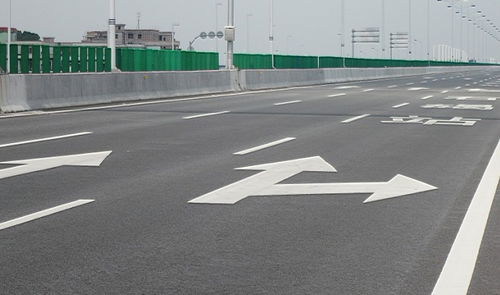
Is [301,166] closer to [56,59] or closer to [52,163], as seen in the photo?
[52,163]

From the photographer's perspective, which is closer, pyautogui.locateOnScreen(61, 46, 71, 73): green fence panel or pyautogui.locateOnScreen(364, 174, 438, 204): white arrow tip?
pyautogui.locateOnScreen(364, 174, 438, 204): white arrow tip

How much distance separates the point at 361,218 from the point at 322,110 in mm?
14126

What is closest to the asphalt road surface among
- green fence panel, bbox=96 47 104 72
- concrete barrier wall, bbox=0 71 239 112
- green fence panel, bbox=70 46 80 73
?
concrete barrier wall, bbox=0 71 239 112

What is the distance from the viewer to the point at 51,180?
28.0 feet

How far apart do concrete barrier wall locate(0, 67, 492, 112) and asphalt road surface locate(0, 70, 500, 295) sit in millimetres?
4514

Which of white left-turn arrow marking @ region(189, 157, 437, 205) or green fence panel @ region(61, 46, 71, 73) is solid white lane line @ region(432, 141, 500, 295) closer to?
white left-turn arrow marking @ region(189, 157, 437, 205)

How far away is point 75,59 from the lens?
77.1 ft

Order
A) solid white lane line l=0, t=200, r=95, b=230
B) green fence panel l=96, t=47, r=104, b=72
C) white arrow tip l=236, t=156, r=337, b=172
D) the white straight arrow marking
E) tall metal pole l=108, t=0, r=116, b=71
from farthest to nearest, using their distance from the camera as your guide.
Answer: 1. green fence panel l=96, t=47, r=104, b=72
2. tall metal pole l=108, t=0, r=116, b=71
3. white arrow tip l=236, t=156, r=337, b=172
4. the white straight arrow marking
5. solid white lane line l=0, t=200, r=95, b=230

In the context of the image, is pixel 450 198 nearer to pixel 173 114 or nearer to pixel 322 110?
pixel 173 114

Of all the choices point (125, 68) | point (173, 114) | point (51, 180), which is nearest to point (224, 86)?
point (125, 68)

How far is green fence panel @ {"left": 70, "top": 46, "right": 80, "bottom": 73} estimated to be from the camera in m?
23.4

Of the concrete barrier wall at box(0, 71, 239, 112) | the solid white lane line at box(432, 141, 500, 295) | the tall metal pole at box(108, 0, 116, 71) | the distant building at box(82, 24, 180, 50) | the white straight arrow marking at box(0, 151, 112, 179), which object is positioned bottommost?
the solid white lane line at box(432, 141, 500, 295)

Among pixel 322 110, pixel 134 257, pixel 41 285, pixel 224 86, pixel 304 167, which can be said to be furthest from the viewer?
pixel 224 86

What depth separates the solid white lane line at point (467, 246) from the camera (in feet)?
15.4
